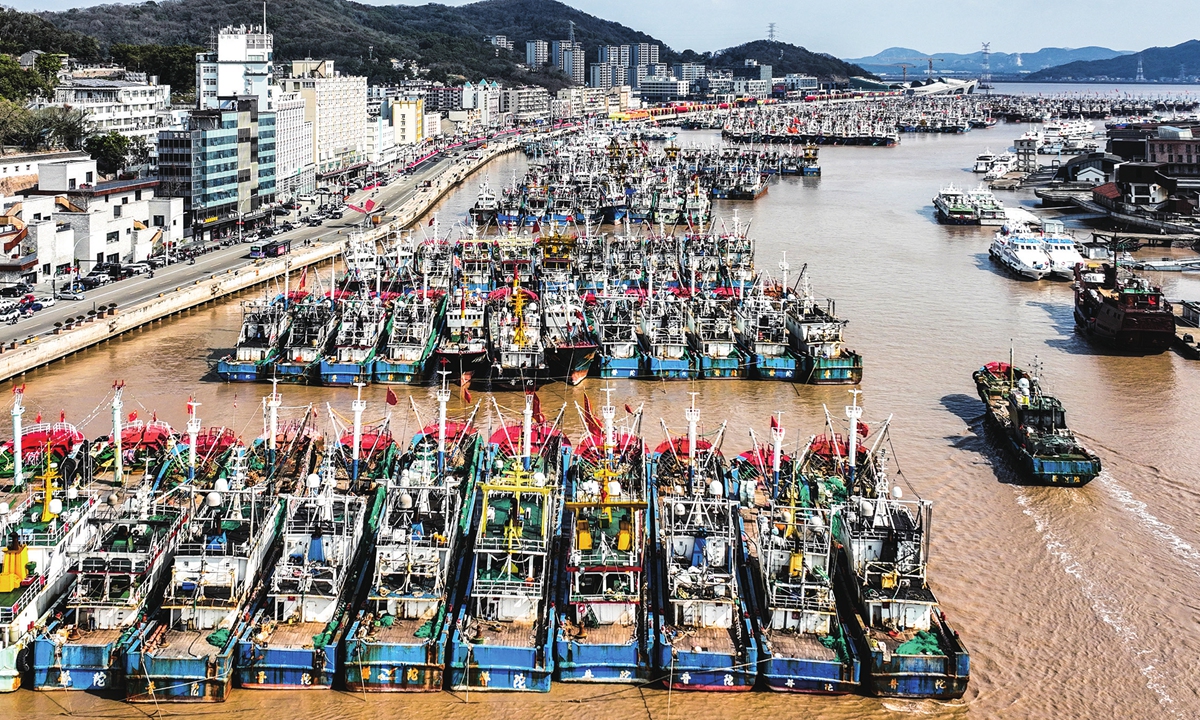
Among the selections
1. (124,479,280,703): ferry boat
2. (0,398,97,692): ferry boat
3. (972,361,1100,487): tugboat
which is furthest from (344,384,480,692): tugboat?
(972,361,1100,487): tugboat

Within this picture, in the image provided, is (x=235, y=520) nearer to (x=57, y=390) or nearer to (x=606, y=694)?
(x=606, y=694)

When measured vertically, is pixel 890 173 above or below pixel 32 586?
above

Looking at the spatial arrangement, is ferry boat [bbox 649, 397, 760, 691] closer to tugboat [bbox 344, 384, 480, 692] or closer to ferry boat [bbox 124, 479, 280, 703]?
tugboat [bbox 344, 384, 480, 692]

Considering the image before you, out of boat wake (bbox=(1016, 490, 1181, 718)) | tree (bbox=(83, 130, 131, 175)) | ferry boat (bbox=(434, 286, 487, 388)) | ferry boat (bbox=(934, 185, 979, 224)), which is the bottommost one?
boat wake (bbox=(1016, 490, 1181, 718))

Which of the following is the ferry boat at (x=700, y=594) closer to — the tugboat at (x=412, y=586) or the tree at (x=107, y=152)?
the tugboat at (x=412, y=586)

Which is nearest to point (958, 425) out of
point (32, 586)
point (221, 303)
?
point (32, 586)

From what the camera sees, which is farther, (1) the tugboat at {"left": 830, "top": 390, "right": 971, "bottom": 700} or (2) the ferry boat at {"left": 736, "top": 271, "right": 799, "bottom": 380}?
(2) the ferry boat at {"left": 736, "top": 271, "right": 799, "bottom": 380}

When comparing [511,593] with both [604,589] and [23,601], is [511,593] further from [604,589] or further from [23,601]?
[23,601]
